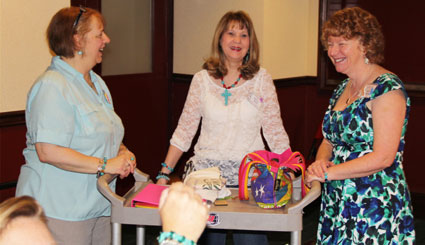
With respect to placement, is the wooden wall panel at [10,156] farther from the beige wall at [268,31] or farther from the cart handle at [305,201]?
the beige wall at [268,31]

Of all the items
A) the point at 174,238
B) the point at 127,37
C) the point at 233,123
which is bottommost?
the point at 174,238

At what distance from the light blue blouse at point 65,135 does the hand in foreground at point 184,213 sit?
139 cm

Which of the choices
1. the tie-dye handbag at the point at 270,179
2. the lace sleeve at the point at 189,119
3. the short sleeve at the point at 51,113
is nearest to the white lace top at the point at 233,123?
the lace sleeve at the point at 189,119

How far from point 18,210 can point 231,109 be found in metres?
1.88

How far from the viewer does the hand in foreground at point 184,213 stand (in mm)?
1353

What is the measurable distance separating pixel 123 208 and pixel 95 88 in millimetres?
724

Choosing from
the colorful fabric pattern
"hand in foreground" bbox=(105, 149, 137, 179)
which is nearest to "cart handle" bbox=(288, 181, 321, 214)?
the colorful fabric pattern

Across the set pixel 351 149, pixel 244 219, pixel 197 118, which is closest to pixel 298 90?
pixel 197 118

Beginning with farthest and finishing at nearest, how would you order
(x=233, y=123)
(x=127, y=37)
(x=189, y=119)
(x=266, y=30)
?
1. (x=266, y=30)
2. (x=127, y=37)
3. (x=189, y=119)
4. (x=233, y=123)

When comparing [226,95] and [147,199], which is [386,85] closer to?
[226,95]

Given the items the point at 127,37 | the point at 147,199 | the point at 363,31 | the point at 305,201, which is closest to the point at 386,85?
the point at 363,31

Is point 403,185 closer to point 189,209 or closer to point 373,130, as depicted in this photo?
point 373,130

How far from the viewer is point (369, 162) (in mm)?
2570

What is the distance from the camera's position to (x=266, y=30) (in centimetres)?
545
